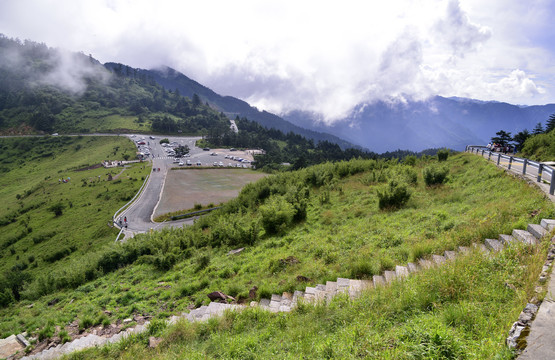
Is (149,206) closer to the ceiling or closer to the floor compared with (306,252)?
closer to the floor

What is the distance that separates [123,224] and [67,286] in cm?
2898

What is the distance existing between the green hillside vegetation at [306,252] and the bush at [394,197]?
0.08 metres

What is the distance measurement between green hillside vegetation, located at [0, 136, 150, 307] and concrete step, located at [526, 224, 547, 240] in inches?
855

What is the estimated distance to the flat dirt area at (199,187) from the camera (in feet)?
166

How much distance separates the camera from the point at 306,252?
11.0 meters

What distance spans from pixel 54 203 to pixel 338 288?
225 ft

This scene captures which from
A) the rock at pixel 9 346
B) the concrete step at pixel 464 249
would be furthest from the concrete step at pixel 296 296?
the rock at pixel 9 346

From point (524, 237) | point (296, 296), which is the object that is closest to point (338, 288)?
point (296, 296)

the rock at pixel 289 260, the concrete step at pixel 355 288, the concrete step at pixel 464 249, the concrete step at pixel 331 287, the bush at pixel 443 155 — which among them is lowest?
the rock at pixel 289 260

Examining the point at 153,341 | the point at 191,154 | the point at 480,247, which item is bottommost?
the point at 153,341

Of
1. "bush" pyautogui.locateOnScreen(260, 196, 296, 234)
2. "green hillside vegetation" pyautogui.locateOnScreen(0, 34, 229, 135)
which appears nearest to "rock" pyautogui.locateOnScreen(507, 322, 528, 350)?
"bush" pyautogui.locateOnScreen(260, 196, 296, 234)

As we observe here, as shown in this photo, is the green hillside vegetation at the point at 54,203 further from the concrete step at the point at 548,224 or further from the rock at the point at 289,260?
the concrete step at the point at 548,224

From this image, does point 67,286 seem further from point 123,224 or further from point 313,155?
point 313,155

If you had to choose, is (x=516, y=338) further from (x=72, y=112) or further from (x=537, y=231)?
(x=72, y=112)
